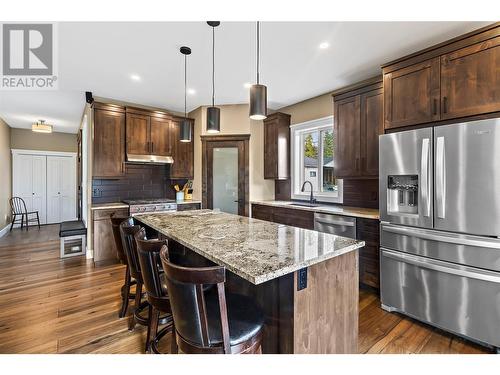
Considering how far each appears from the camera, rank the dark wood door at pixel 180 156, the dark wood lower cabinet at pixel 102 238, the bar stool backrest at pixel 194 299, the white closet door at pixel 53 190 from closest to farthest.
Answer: the bar stool backrest at pixel 194 299 < the dark wood lower cabinet at pixel 102 238 < the dark wood door at pixel 180 156 < the white closet door at pixel 53 190

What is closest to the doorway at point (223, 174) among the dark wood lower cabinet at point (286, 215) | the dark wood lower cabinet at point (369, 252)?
the dark wood lower cabinet at point (286, 215)

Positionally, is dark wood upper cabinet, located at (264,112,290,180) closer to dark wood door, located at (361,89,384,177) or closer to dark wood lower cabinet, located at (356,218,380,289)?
dark wood door, located at (361,89,384,177)

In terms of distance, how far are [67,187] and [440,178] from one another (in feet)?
30.1

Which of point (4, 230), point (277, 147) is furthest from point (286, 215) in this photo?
point (4, 230)

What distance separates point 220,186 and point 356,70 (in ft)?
10.0

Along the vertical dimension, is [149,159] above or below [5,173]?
above

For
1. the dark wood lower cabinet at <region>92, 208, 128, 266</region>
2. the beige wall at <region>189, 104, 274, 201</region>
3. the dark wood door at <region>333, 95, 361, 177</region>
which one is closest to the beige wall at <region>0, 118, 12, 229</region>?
the dark wood lower cabinet at <region>92, 208, 128, 266</region>

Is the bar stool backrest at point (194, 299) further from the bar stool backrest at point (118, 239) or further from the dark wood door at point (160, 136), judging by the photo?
the dark wood door at point (160, 136)

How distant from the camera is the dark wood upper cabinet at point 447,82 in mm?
2088

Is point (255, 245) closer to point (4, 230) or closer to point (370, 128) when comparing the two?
point (370, 128)

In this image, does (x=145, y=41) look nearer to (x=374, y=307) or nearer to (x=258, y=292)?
(x=258, y=292)

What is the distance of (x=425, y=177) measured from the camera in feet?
7.47

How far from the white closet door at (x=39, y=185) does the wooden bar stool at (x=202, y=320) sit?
8163mm
